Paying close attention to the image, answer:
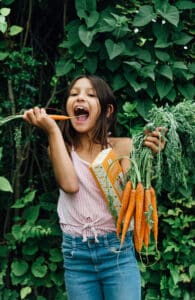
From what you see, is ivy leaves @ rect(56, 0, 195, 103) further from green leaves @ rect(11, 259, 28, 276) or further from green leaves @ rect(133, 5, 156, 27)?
green leaves @ rect(11, 259, 28, 276)

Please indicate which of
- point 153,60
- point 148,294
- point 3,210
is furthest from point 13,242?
point 153,60

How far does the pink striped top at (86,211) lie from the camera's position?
2.32 meters

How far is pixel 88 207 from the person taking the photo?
2338 millimetres

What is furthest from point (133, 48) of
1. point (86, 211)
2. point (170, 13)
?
point (86, 211)

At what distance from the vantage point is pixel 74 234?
7.66 ft

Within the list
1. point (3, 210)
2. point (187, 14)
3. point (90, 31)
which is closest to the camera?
point (90, 31)

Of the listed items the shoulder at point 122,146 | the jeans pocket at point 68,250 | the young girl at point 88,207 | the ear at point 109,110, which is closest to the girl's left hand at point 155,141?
the young girl at point 88,207

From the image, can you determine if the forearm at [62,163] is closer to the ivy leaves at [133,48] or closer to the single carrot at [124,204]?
the single carrot at [124,204]

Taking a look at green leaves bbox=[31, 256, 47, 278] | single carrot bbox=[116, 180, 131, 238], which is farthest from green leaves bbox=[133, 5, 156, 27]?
green leaves bbox=[31, 256, 47, 278]

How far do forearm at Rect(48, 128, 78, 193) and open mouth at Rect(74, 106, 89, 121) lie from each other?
0.49ft

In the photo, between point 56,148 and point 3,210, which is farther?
point 3,210

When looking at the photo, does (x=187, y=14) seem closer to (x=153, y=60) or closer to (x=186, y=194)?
(x=153, y=60)

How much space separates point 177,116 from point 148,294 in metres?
1.34

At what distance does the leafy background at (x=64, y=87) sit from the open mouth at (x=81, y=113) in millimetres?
444
